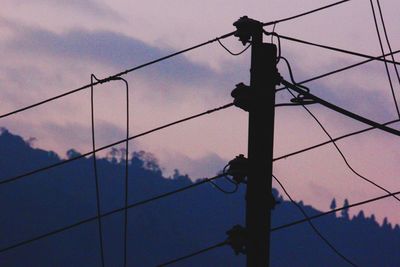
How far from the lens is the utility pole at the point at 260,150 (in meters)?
10.0

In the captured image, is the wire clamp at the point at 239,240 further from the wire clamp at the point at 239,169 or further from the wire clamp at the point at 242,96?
the wire clamp at the point at 242,96

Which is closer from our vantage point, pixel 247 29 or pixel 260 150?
pixel 260 150

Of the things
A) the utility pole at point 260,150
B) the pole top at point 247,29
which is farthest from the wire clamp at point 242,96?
the pole top at point 247,29

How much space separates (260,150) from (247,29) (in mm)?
1546

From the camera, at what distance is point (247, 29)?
414 inches

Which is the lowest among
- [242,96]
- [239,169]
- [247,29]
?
[239,169]

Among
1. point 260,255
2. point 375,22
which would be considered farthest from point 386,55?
point 260,255

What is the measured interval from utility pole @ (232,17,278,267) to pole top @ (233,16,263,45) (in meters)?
0.29

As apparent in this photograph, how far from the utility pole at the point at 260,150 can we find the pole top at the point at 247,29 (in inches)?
11.5

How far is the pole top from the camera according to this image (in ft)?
34.4

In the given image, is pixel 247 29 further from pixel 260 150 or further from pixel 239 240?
pixel 239 240

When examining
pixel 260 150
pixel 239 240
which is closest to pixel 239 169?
pixel 260 150

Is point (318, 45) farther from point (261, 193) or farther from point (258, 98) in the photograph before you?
point (261, 193)

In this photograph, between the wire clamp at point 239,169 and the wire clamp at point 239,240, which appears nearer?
the wire clamp at point 239,240
